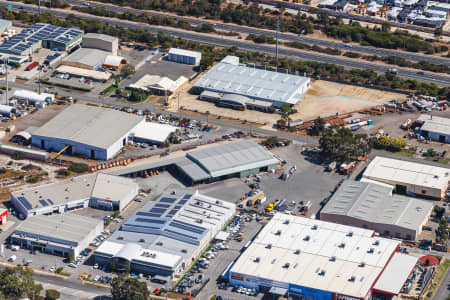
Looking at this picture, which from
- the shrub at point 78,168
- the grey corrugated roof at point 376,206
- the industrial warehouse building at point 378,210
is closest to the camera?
the industrial warehouse building at point 378,210

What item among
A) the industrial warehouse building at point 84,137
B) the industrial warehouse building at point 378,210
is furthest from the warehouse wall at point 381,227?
the industrial warehouse building at point 84,137

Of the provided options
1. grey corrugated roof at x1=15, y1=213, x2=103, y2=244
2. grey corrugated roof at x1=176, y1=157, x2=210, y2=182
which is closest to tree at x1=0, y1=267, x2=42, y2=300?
grey corrugated roof at x1=15, y1=213, x2=103, y2=244

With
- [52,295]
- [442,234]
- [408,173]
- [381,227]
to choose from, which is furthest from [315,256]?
[52,295]

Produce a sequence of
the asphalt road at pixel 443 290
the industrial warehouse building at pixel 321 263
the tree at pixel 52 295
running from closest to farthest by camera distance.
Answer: the tree at pixel 52 295, the industrial warehouse building at pixel 321 263, the asphalt road at pixel 443 290

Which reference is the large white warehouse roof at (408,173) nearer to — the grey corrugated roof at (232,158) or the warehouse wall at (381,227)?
the warehouse wall at (381,227)

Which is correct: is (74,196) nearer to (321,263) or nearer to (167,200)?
(167,200)
